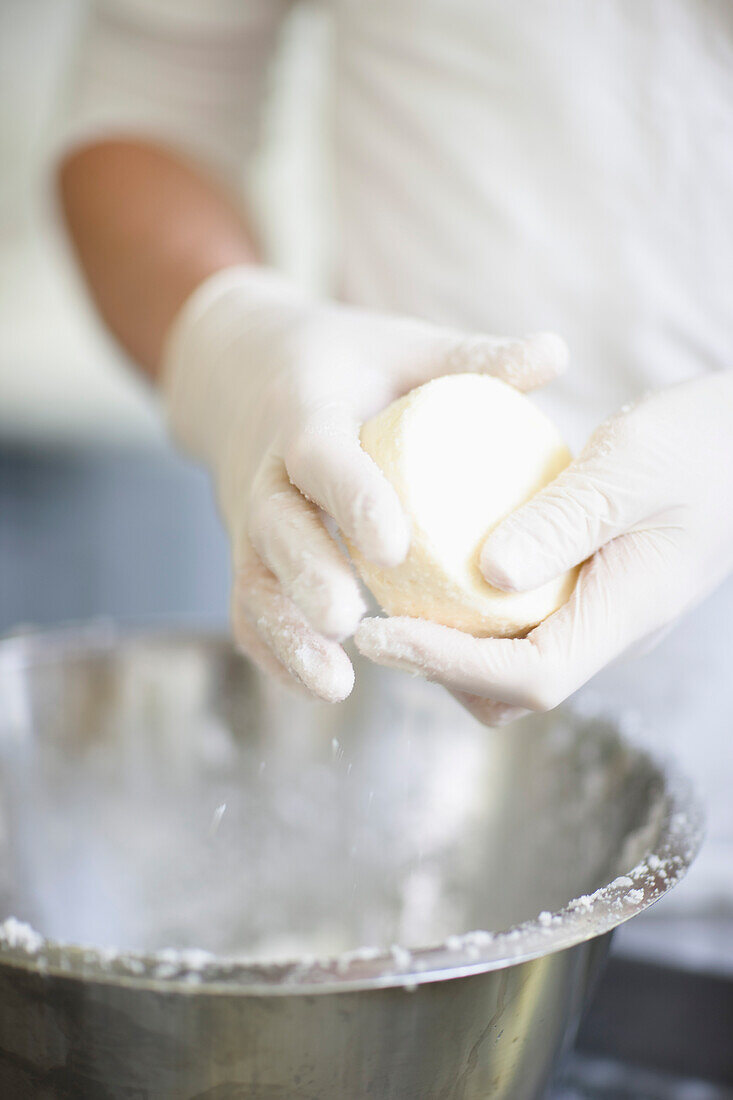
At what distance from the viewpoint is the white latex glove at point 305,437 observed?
1.44 ft

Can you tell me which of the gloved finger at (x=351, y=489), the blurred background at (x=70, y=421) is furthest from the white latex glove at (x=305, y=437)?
the blurred background at (x=70, y=421)

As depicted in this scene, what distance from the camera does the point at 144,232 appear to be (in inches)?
37.9

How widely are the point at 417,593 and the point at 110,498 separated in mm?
1710

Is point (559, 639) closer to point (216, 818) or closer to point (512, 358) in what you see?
point (512, 358)

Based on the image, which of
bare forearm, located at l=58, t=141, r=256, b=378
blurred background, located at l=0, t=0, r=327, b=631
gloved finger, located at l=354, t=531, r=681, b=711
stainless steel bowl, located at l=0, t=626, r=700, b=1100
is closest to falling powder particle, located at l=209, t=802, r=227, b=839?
stainless steel bowl, located at l=0, t=626, r=700, b=1100

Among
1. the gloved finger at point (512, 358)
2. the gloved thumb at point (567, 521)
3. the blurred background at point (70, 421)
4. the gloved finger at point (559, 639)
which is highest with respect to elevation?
the gloved finger at point (512, 358)

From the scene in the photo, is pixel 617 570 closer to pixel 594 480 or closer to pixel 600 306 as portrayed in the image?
pixel 594 480

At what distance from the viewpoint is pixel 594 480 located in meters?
0.47

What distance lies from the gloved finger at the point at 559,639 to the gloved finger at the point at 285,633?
0.08 ft

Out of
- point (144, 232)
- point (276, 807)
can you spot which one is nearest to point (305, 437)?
point (276, 807)

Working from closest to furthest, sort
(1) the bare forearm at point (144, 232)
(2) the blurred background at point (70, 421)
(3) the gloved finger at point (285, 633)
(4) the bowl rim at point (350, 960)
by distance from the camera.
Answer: (4) the bowl rim at point (350, 960) < (3) the gloved finger at point (285, 633) < (1) the bare forearm at point (144, 232) < (2) the blurred background at point (70, 421)

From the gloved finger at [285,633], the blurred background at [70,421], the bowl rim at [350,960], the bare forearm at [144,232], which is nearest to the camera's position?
the bowl rim at [350,960]

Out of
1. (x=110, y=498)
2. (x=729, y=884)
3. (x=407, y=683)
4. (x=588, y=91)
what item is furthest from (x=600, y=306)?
(x=110, y=498)

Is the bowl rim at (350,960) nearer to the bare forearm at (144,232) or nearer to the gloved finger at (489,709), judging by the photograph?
the gloved finger at (489,709)
